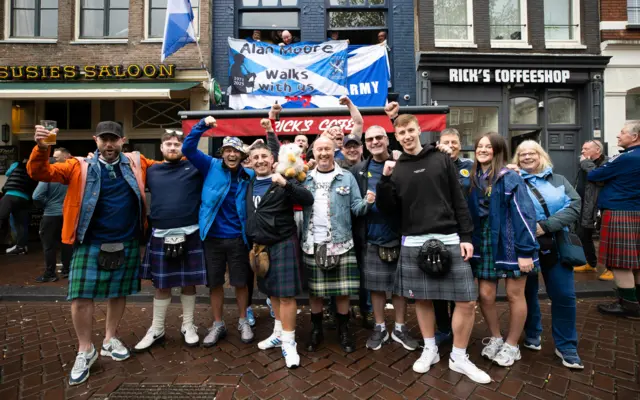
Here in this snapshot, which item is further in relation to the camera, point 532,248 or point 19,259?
point 19,259

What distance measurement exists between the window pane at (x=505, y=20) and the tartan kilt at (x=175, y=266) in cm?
989

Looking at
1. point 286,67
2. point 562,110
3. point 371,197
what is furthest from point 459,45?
point 371,197

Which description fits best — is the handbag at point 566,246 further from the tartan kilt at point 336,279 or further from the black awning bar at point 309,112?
the black awning bar at point 309,112

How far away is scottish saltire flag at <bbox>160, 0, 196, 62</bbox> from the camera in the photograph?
7.23 meters

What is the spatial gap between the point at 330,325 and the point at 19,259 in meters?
7.38

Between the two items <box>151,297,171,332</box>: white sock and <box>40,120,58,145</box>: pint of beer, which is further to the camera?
<box>151,297,171,332</box>: white sock

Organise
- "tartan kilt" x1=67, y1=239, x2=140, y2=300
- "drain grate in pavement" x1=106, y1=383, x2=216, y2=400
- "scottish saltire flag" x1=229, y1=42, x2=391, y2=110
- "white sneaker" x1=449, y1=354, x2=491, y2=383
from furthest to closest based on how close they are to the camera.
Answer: "scottish saltire flag" x1=229, y1=42, x2=391, y2=110 < "tartan kilt" x1=67, y1=239, x2=140, y2=300 < "white sneaker" x1=449, y1=354, x2=491, y2=383 < "drain grate in pavement" x1=106, y1=383, x2=216, y2=400

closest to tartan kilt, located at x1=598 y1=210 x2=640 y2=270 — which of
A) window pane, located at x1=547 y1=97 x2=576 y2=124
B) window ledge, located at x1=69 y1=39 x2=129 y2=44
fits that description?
window pane, located at x1=547 y1=97 x2=576 y2=124

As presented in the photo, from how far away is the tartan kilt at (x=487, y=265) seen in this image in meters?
2.81

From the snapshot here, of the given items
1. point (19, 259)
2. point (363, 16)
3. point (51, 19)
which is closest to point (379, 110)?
point (363, 16)

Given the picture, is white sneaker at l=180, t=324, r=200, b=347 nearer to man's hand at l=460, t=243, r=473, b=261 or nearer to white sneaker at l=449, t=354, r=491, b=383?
white sneaker at l=449, t=354, r=491, b=383

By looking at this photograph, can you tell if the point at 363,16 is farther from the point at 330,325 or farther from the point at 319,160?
the point at 330,325

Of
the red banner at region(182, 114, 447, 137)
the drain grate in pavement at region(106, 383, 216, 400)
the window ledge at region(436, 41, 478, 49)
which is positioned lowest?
the drain grate in pavement at region(106, 383, 216, 400)

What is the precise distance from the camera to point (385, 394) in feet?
8.25
